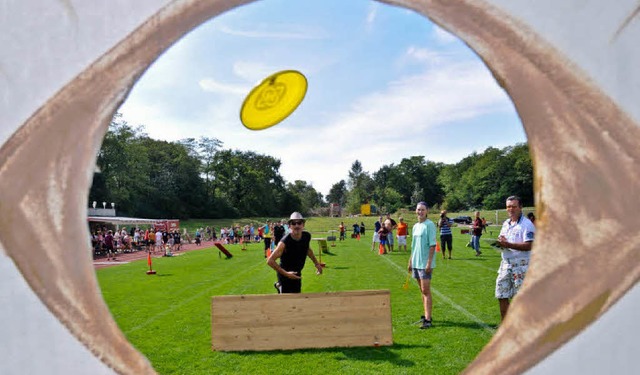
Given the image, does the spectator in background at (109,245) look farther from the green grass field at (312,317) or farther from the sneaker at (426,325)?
the sneaker at (426,325)

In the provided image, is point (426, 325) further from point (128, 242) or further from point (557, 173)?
point (128, 242)

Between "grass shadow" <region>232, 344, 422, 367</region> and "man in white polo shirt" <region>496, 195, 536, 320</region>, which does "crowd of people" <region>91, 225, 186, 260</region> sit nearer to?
"grass shadow" <region>232, 344, 422, 367</region>

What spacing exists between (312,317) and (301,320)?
148mm

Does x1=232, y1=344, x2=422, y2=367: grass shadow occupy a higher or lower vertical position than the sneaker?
lower

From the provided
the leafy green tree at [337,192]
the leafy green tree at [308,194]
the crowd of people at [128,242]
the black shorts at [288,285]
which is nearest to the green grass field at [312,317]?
the black shorts at [288,285]

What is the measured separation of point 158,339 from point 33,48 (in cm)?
445

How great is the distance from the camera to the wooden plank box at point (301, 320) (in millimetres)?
5844

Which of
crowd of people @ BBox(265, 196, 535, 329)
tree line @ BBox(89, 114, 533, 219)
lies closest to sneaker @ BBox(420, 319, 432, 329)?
crowd of people @ BBox(265, 196, 535, 329)

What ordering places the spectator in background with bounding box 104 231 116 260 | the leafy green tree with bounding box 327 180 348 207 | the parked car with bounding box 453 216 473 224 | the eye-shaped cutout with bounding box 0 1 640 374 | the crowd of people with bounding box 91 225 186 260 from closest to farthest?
the eye-shaped cutout with bounding box 0 1 640 374, the spectator in background with bounding box 104 231 116 260, the crowd of people with bounding box 91 225 186 260, the parked car with bounding box 453 216 473 224, the leafy green tree with bounding box 327 180 348 207

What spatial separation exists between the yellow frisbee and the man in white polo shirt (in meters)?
2.81

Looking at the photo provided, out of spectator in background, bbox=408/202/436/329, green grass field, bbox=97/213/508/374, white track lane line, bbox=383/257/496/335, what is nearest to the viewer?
green grass field, bbox=97/213/508/374

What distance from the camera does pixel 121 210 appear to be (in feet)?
169

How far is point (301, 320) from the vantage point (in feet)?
19.4

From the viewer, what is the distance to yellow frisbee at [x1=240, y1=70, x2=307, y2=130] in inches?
184
